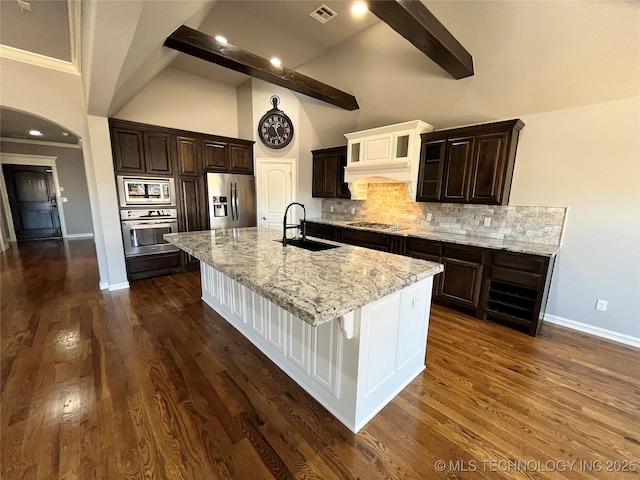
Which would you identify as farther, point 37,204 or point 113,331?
point 37,204

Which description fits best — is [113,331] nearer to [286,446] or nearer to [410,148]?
[286,446]

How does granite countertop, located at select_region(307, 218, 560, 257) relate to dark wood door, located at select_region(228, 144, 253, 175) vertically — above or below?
below

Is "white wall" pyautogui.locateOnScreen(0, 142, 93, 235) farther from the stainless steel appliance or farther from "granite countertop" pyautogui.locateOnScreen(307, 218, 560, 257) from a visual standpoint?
"granite countertop" pyautogui.locateOnScreen(307, 218, 560, 257)

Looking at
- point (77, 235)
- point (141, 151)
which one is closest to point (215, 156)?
point (141, 151)

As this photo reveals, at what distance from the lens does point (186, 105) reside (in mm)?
4363

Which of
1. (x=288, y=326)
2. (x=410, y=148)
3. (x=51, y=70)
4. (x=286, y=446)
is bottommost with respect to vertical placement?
(x=286, y=446)

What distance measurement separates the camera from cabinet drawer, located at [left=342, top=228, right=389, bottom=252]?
146 inches

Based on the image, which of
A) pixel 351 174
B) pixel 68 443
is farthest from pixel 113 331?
pixel 351 174

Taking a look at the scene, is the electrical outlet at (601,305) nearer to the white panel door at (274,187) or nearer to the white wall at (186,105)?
the white panel door at (274,187)

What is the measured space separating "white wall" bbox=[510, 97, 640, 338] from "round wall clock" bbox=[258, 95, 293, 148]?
142 inches

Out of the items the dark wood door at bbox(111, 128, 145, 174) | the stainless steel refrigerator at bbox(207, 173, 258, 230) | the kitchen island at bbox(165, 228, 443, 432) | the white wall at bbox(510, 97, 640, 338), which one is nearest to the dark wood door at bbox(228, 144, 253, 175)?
the stainless steel refrigerator at bbox(207, 173, 258, 230)

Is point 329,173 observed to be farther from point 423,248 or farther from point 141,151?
point 141,151

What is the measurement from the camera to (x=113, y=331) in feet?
8.46

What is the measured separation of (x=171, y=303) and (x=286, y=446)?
8.06ft
